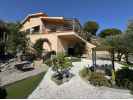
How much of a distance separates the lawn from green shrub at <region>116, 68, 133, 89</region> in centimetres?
762

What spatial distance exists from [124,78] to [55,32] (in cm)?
1636

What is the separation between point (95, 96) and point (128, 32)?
620 cm

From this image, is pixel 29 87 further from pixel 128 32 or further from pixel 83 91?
pixel 128 32

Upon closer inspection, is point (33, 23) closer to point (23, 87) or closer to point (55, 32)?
point (55, 32)

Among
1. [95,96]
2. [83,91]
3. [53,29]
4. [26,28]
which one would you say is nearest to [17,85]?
[83,91]

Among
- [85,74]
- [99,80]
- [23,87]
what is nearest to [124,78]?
[99,80]

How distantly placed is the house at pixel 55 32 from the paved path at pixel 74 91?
1321cm

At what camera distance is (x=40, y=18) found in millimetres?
34125

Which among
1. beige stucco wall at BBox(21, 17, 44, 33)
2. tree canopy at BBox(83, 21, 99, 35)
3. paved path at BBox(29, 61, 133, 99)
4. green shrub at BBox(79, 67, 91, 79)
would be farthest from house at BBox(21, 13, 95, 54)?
tree canopy at BBox(83, 21, 99, 35)

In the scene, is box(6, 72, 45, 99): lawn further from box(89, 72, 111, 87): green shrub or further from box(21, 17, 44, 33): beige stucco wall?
box(21, 17, 44, 33): beige stucco wall

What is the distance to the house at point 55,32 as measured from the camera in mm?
30453

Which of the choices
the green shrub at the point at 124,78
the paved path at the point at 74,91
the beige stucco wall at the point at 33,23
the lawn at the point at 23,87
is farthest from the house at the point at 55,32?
the paved path at the point at 74,91

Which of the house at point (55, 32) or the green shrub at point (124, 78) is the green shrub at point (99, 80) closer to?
the green shrub at point (124, 78)

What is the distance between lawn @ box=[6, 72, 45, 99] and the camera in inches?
572
